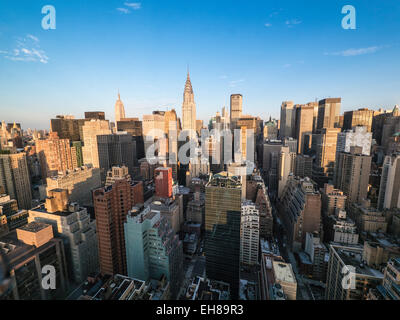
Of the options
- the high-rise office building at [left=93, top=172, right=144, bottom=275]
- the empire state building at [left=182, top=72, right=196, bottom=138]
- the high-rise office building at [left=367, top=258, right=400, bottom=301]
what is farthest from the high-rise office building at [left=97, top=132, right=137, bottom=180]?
the high-rise office building at [left=367, top=258, right=400, bottom=301]

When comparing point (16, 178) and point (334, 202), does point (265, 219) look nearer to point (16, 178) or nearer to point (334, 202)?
point (334, 202)

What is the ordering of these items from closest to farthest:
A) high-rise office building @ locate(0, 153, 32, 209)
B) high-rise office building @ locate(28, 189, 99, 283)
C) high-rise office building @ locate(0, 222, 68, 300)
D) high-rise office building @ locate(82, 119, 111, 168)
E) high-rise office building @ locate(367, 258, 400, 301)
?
high-rise office building @ locate(367, 258, 400, 301), high-rise office building @ locate(0, 222, 68, 300), high-rise office building @ locate(28, 189, 99, 283), high-rise office building @ locate(0, 153, 32, 209), high-rise office building @ locate(82, 119, 111, 168)

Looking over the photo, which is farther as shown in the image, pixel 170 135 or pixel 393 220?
pixel 170 135

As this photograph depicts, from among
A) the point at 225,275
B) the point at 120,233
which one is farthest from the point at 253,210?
the point at 120,233

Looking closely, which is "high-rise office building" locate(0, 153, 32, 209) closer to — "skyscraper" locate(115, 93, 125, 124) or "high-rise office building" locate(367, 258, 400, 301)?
"high-rise office building" locate(367, 258, 400, 301)

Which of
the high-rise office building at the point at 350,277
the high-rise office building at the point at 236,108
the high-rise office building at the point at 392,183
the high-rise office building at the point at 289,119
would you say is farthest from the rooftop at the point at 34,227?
the high-rise office building at the point at 289,119

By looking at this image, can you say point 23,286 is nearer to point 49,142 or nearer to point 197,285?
point 197,285

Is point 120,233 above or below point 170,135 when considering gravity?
below
